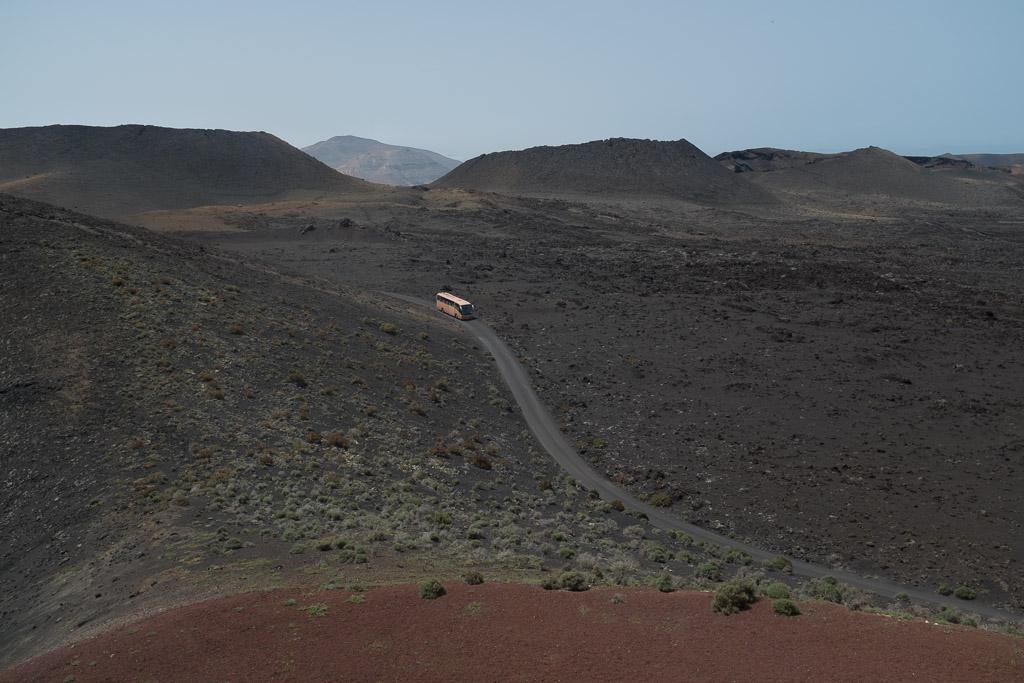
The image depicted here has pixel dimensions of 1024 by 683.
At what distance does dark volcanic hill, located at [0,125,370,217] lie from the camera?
388 ft

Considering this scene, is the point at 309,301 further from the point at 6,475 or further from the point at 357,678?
the point at 357,678

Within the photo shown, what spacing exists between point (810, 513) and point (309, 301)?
34798 mm

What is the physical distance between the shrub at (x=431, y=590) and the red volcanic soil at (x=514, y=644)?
0.18 m

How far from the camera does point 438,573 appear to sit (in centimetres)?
2009

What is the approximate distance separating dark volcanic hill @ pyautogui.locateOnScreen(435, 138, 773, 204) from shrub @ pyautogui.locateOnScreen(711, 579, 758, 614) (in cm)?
14502

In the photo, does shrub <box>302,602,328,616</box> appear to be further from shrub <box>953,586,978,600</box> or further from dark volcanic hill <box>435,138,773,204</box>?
dark volcanic hill <box>435,138,773,204</box>

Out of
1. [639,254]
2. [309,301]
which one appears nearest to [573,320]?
[309,301]

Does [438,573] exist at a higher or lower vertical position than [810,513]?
higher

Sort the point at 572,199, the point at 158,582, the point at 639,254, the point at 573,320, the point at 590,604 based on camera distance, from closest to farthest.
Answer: the point at 590,604 < the point at 158,582 < the point at 573,320 < the point at 639,254 < the point at 572,199

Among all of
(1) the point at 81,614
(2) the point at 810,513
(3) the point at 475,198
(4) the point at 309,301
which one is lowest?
(2) the point at 810,513

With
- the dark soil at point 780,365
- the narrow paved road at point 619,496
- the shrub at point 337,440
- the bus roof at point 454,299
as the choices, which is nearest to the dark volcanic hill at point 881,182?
the dark soil at point 780,365

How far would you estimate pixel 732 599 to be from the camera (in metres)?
17.1

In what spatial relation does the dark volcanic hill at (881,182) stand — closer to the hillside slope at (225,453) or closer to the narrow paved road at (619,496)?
the narrow paved road at (619,496)

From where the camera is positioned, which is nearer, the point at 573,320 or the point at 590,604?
the point at 590,604
